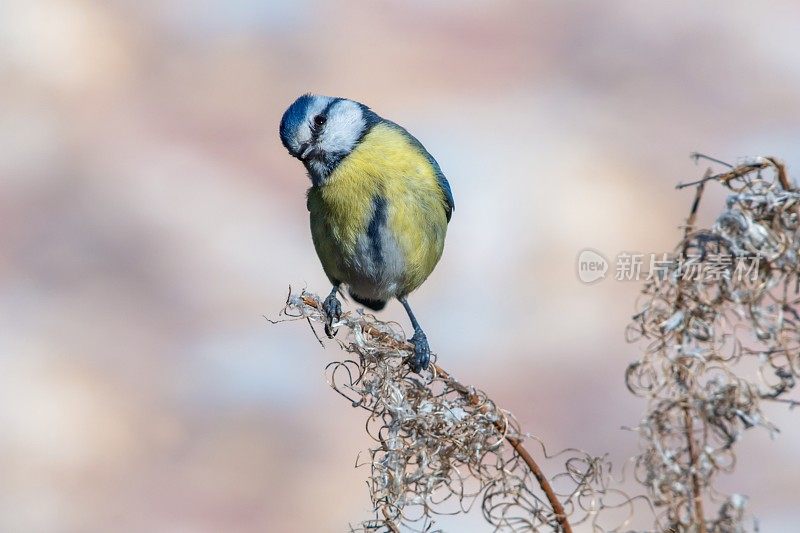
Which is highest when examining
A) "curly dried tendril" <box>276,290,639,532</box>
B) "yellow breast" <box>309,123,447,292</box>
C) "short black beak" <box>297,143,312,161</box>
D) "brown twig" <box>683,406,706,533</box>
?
"short black beak" <box>297,143,312,161</box>

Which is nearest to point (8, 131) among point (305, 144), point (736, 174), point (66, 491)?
point (66, 491)

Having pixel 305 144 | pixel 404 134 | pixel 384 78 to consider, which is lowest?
pixel 305 144

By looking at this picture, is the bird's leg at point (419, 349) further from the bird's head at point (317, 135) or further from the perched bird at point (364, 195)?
the bird's head at point (317, 135)

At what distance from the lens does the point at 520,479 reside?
1.68 meters

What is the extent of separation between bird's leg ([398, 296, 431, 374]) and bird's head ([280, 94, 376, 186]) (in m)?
0.59

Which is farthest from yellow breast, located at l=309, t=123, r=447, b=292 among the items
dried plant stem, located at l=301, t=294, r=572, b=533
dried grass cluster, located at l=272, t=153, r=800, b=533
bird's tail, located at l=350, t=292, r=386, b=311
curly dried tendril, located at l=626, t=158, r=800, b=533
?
curly dried tendril, located at l=626, t=158, r=800, b=533

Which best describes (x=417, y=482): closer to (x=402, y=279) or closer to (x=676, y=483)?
(x=676, y=483)

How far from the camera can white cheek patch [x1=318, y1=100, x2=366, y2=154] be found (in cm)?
341

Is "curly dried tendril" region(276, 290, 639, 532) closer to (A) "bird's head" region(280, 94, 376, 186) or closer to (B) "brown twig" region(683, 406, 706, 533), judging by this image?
(B) "brown twig" region(683, 406, 706, 533)

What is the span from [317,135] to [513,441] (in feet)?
6.50

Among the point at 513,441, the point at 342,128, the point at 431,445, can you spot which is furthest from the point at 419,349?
the point at 342,128

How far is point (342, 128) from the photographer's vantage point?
11.4 ft

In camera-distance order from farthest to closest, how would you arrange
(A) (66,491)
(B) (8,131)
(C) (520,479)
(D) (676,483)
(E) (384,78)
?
(E) (384,78), (B) (8,131), (A) (66,491), (C) (520,479), (D) (676,483)

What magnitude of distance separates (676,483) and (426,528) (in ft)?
1.71
